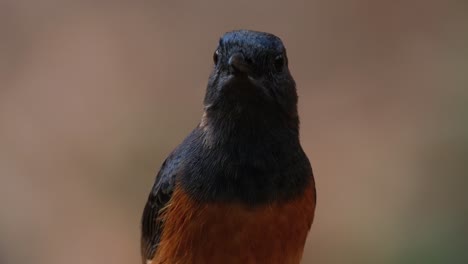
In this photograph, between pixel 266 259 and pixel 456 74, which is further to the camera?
pixel 456 74

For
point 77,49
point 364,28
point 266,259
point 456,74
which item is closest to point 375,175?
point 456,74

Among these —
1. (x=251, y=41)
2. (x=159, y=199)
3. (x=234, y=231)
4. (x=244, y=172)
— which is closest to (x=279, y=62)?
(x=251, y=41)

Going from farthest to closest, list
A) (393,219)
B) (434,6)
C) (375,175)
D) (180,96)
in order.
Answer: (434,6)
(180,96)
(375,175)
(393,219)

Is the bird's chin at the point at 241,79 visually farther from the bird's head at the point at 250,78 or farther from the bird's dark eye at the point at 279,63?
the bird's dark eye at the point at 279,63

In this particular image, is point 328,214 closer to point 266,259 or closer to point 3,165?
point 3,165

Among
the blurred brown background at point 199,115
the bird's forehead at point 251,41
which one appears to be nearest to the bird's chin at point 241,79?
the bird's forehead at point 251,41

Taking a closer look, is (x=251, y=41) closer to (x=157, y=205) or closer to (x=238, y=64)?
(x=238, y=64)

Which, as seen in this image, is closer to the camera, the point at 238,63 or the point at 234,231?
the point at 238,63
